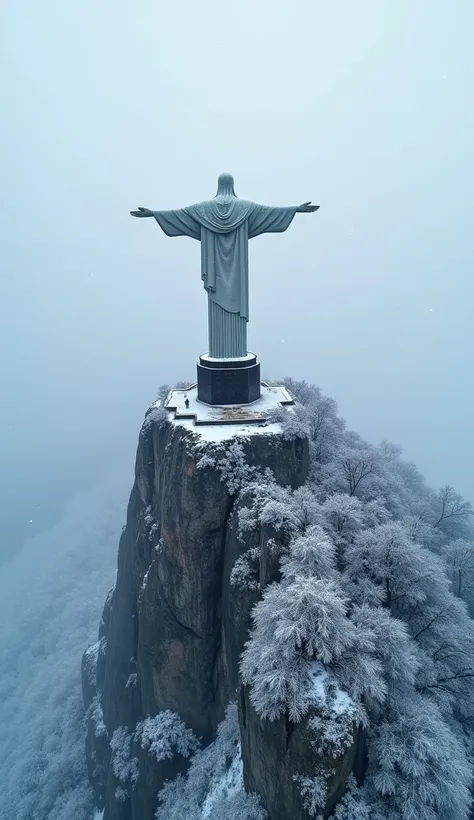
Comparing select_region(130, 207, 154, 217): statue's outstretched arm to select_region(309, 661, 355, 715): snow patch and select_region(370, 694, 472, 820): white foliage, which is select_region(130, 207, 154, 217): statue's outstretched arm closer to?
select_region(309, 661, 355, 715): snow patch

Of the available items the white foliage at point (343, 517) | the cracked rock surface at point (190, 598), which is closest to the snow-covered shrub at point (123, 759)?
the cracked rock surface at point (190, 598)

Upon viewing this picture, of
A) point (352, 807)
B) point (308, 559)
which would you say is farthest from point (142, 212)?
point (352, 807)

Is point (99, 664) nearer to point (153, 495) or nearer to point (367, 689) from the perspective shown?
point (153, 495)

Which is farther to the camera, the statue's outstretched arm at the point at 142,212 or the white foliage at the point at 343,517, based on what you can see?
the statue's outstretched arm at the point at 142,212

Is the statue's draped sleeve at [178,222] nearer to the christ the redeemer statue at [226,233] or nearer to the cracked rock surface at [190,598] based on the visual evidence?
the christ the redeemer statue at [226,233]

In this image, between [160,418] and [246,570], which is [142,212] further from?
[246,570]

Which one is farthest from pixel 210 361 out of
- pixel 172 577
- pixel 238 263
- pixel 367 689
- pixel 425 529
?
pixel 367 689
